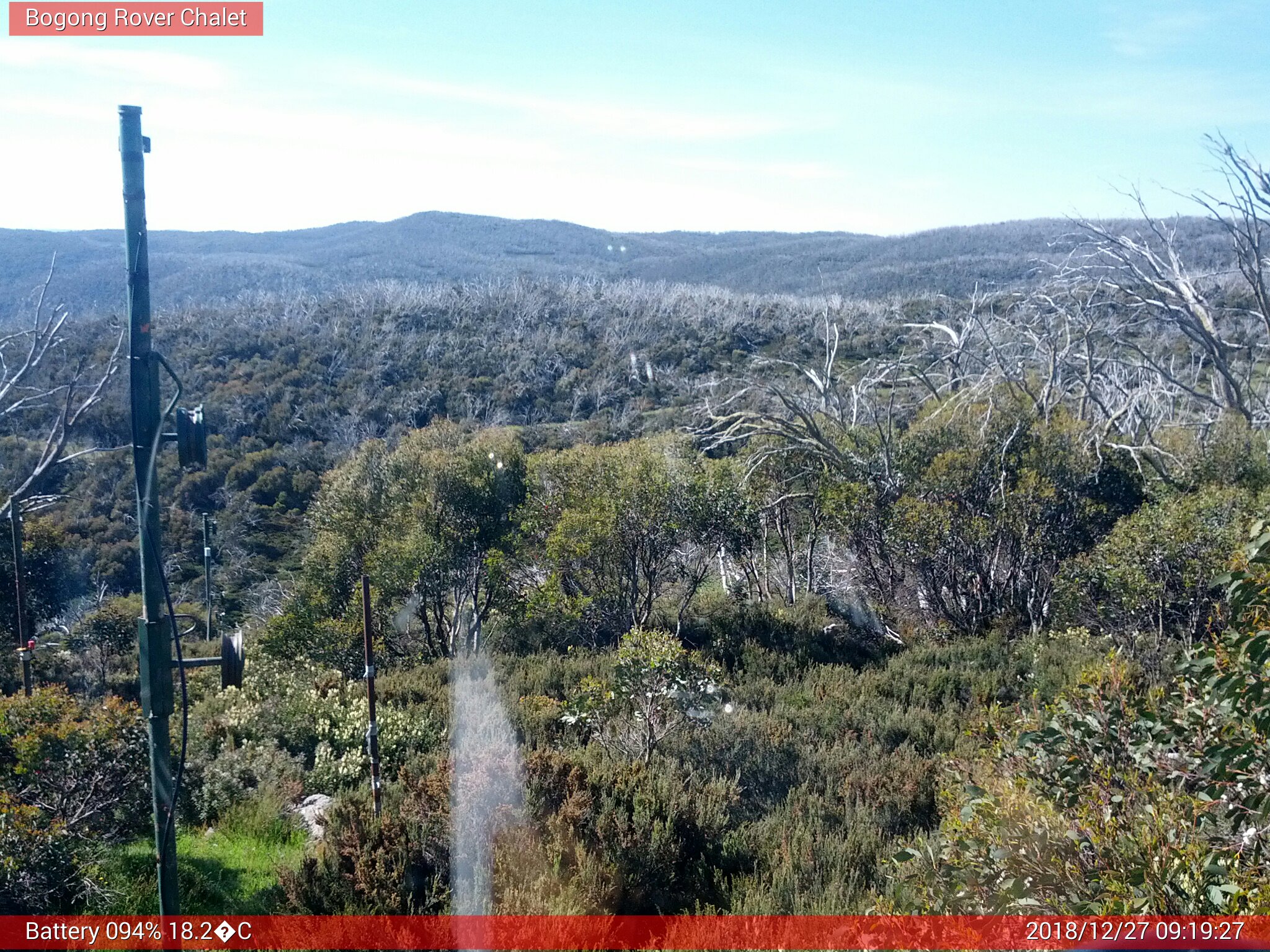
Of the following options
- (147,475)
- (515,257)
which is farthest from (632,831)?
(515,257)

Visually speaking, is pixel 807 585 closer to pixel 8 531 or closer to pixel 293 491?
pixel 8 531

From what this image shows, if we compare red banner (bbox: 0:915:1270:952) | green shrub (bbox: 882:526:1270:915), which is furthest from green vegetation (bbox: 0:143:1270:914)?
red banner (bbox: 0:915:1270:952)

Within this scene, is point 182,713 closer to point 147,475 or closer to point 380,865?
point 147,475

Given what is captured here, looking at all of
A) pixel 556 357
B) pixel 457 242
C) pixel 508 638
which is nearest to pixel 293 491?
pixel 556 357

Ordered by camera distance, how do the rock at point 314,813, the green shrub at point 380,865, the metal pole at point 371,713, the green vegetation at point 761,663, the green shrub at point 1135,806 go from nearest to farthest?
the green shrub at point 1135,806 < the green vegetation at point 761,663 < the green shrub at point 380,865 < the metal pole at point 371,713 < the rock at point 314,813

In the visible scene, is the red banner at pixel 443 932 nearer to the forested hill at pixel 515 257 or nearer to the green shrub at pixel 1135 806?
the green shrub at pixel 1135 806

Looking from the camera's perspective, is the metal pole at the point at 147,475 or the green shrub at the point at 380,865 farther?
the green shrub at the point at 380,865

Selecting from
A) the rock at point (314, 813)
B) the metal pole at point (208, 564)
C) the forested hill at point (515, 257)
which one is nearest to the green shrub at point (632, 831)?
the rock at point (314, 813)
